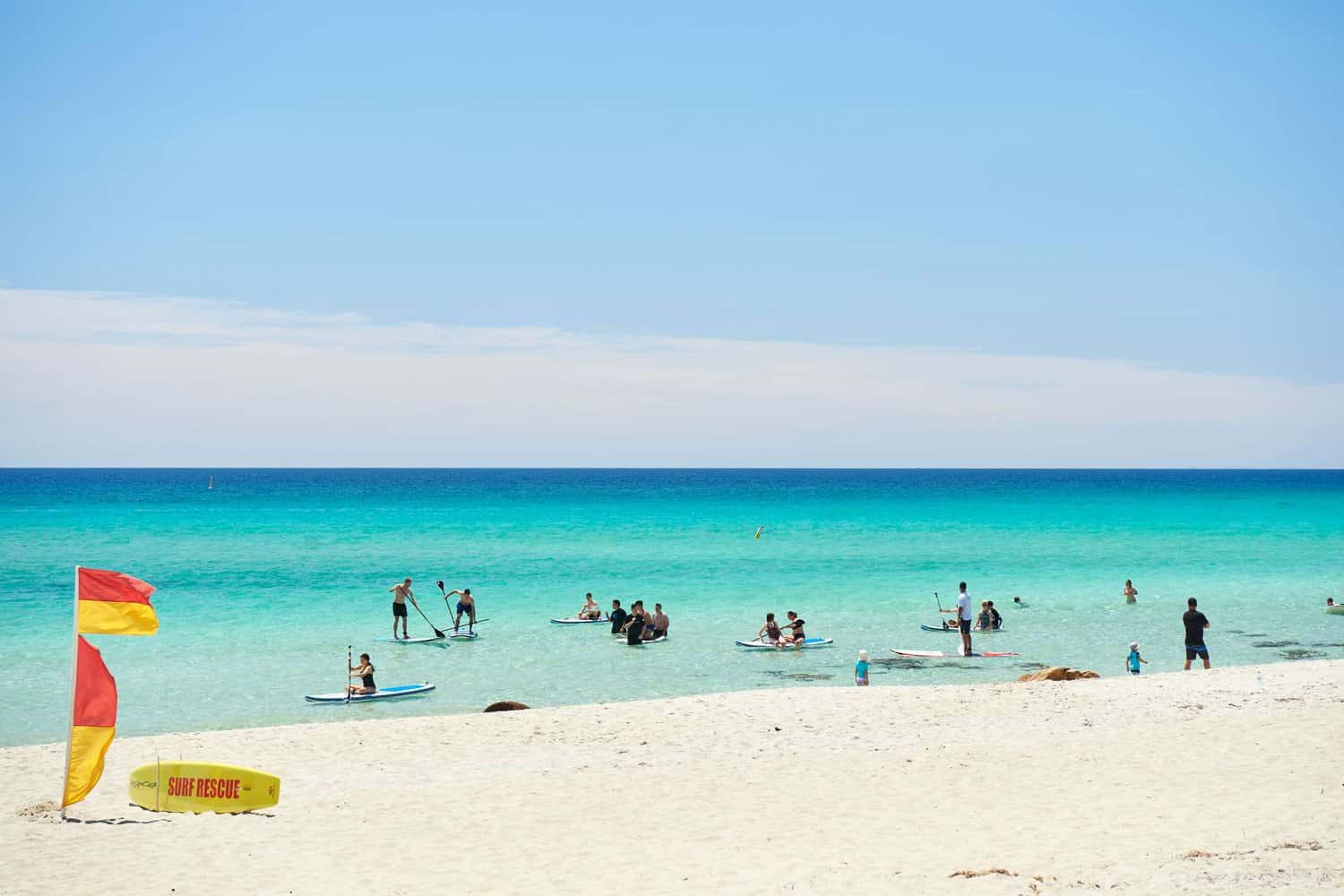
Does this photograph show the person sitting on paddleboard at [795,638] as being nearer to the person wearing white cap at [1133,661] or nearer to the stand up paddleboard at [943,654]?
the stand up paddleboard at [943,654]

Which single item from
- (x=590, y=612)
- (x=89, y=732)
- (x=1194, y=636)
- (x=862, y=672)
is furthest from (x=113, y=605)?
(x=1194, y=636)

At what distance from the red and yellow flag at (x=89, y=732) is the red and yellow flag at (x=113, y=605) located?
328mm

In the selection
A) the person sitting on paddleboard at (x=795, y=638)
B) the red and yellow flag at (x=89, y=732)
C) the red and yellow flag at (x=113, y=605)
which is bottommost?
the person sitting on paddleboard at (x=795, y=638)

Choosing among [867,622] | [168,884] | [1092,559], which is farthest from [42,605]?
[1092,559]

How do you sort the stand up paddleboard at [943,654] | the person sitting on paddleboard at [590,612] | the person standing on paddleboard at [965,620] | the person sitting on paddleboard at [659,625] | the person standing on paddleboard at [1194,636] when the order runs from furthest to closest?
the person sitting on paddleboard at [590,612]
the person sitting on paddleboard at [659,625]
the person standing on paddleboard at [965,620]
the stand up paddleboard at [943,654]
the person standing on paddleboard at [1194,636]

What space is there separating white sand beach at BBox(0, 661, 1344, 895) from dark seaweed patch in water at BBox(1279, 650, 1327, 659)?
6777mm

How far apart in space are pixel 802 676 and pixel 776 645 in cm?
312

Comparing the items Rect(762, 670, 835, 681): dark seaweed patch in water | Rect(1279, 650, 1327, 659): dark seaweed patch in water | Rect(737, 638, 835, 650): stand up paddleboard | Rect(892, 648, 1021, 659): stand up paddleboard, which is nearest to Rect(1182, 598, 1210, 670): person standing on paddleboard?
Rect(1279, 650, 1327, 659): dark seaweed patch in water

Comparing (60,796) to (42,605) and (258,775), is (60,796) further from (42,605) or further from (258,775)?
(42,605)

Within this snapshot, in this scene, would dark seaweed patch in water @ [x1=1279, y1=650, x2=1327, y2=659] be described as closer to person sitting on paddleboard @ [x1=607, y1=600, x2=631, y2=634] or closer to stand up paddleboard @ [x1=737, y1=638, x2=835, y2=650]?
stand up paddleboard @ [x1=737, y1=638, x2=835, y2=650]

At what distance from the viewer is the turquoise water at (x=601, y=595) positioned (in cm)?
2275

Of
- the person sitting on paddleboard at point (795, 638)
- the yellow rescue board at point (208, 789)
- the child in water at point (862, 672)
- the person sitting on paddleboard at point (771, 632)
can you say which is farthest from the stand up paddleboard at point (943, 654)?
the yellow rescue board at point (208, 789)

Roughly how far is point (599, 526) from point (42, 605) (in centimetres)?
4491

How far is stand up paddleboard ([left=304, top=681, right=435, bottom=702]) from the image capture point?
20703 millimetres
